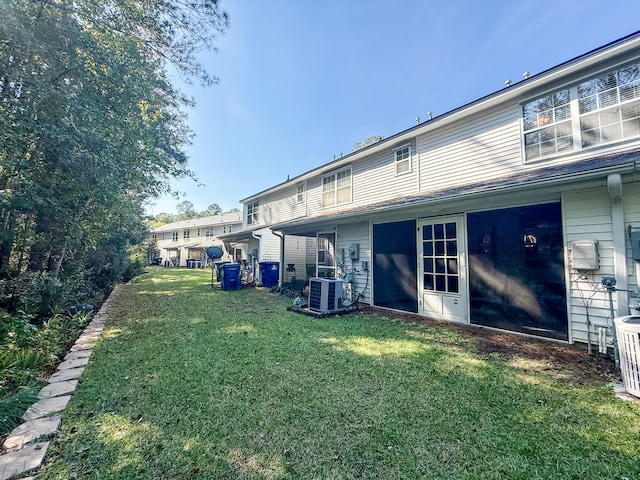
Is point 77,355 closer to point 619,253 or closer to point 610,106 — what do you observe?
point 619,253

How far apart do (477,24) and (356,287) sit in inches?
328

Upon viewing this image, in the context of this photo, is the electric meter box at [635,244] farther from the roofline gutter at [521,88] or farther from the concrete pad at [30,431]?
the concrete pad at [30,431]

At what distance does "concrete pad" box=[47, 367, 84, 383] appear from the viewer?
3.15m

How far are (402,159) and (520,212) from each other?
403 centimetres

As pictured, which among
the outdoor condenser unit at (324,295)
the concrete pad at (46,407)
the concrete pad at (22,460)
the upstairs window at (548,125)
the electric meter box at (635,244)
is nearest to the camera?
the concrete pad at (22,460)

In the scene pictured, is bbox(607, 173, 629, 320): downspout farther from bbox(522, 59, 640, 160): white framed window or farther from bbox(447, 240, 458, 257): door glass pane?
bbox(447, 240, 458, 257): door glass pane

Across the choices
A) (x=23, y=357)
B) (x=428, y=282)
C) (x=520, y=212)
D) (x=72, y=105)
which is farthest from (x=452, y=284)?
(x=72, y=105)

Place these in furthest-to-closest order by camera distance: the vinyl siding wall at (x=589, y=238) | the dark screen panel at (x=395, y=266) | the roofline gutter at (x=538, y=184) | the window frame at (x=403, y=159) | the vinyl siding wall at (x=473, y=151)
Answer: the window frame at (x=403, y=159) < the dark screen panel at (x=395, y=266) < the vinyl siding wall at (x=473, y=151) < the vinyl siding wall at (x=589, y=238) < the roofline gutter at (x=538, y=184)

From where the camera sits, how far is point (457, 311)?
572 centimetres

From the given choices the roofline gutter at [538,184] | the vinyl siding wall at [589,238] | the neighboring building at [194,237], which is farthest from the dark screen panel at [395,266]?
the neighboring building at [194,237]

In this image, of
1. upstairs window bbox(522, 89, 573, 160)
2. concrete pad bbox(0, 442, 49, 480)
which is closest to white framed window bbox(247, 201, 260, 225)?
upstairs window bbox(522, 89, 573, 160)

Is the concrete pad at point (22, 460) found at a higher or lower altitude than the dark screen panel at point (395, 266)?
lower

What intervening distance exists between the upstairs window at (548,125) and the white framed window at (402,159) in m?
2.84

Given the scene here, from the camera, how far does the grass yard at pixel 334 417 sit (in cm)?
185
